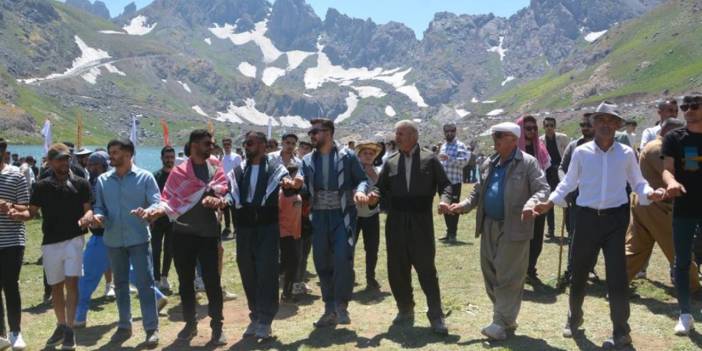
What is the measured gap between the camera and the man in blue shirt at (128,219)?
758cm

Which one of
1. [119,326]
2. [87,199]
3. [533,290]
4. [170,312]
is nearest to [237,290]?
[170,312]

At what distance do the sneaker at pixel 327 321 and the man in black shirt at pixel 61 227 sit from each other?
9.69 ft

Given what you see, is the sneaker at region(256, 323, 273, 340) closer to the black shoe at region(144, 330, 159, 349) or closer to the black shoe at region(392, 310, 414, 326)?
the black shoe at region(144, 330, 159, 349)

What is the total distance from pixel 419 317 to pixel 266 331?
2052mm

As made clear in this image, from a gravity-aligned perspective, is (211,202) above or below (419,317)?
above

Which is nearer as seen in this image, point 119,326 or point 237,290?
point 119,326

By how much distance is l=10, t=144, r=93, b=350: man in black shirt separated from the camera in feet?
24.6

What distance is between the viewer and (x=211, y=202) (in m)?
7.18

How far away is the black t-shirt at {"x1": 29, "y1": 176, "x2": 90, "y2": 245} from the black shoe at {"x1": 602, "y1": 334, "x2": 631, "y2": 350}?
6258 millimetres

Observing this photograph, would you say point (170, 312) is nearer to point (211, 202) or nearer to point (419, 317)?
point (211, 202)

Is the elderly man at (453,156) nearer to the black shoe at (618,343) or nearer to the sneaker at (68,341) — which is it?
the black shoe at (618,343)

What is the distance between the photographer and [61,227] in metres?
7.53

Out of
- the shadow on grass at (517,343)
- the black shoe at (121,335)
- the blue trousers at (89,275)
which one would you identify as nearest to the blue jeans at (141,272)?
the black shoe at (121,335)

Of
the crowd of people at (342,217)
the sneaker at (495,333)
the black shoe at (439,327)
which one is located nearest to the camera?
the crowd of people at (342,217)
